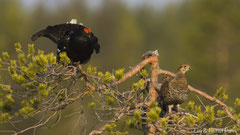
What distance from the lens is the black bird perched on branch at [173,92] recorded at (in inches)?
228

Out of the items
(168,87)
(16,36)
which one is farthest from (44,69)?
(16,36)

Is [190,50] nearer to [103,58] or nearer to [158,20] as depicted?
[103,58]

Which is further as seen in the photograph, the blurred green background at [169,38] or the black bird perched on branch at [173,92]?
the blurred green background at [169,38]

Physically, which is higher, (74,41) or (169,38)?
(169,38)

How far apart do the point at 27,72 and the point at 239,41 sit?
86.2 ft

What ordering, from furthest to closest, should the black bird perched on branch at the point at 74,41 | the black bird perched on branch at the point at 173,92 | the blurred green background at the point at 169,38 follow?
1. the blurred green background at the point at 169,38
2. the black bird perched on branch at the point at 74,41
3. the black bird perched on branch at the point at 173,92

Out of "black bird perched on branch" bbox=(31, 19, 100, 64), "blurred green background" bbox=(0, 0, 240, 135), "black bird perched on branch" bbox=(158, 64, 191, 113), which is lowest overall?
"black bird perched on branch" bbox=(158, 64, 191, 113)

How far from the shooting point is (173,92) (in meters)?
5.79

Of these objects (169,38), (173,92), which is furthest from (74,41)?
(169,38)

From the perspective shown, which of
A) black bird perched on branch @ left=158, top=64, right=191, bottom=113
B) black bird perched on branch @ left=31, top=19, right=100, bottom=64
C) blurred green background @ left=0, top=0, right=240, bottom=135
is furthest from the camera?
blurred green background @ left=0, top=0, right=240, bottom=135

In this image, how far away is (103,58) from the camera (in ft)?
190

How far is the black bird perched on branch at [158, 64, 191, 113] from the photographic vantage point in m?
5.79

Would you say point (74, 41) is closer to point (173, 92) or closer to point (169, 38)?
point (173, 92)

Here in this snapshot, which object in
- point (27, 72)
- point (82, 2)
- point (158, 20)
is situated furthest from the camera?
point (158, 20)
